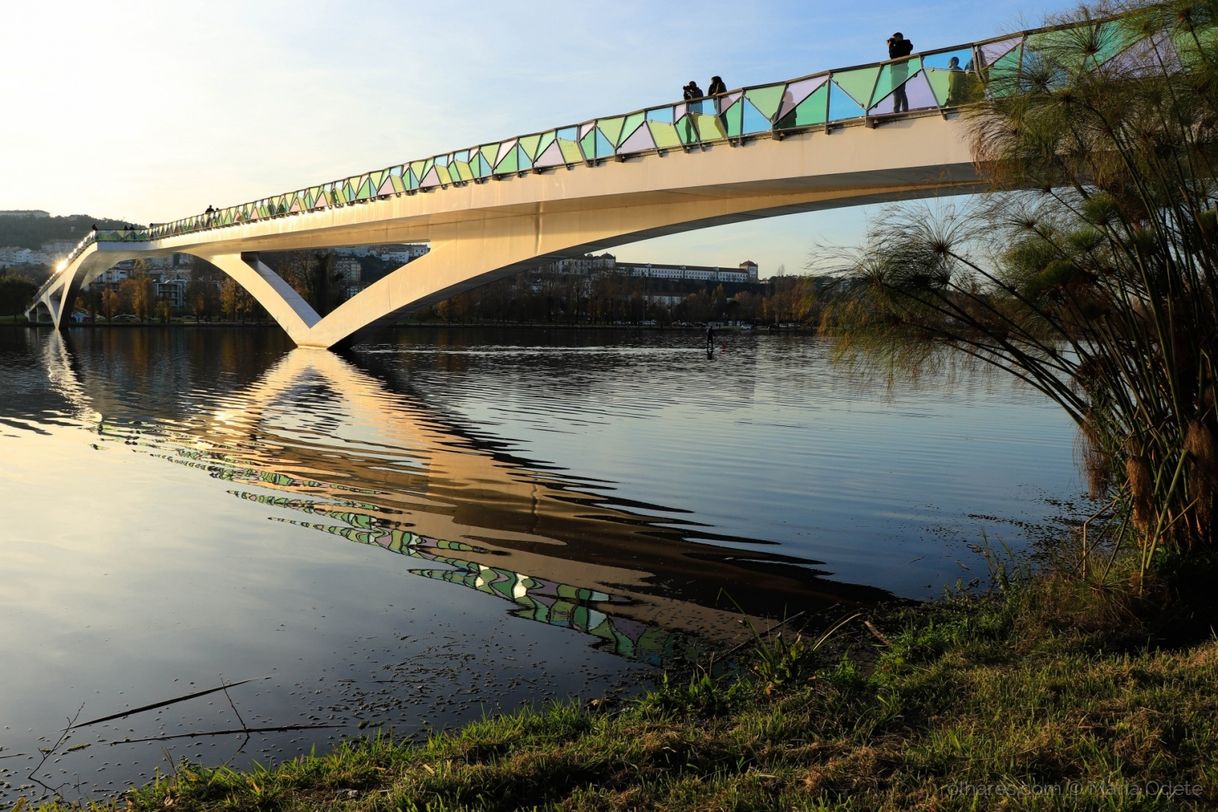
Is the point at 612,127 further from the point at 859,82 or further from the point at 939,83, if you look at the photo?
the point at 939,83

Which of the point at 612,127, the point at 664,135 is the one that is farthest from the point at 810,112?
the point at 612,127

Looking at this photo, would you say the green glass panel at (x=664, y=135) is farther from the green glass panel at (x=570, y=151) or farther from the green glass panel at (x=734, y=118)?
the green glass panel at (x=570, y=151)

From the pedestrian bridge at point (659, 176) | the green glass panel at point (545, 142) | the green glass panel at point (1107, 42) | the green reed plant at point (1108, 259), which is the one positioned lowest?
the green reed plant at point (1108, 259)

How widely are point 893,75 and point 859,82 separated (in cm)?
73

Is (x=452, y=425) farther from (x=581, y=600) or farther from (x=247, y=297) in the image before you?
(x=247, y=297)

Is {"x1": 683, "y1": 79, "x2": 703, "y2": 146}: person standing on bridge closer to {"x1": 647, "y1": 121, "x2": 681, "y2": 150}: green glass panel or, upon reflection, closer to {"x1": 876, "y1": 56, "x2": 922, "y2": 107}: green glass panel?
{"x1": 647, "y1": 121, "x2": 681, "y2": 150}: green glass panel

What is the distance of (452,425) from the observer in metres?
15.9

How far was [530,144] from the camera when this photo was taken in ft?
74.5

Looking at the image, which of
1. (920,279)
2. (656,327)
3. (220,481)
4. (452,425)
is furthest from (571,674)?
(656,327)

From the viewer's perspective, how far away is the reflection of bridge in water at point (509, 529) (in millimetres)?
6184

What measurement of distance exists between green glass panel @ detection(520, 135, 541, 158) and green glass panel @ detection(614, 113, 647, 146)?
3080 mm

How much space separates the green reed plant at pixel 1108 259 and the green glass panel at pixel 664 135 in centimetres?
1266

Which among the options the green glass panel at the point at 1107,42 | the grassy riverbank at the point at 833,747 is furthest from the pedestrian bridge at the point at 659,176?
the grassy riverbank at the point at 833,747

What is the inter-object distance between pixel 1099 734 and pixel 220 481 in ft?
30.5
